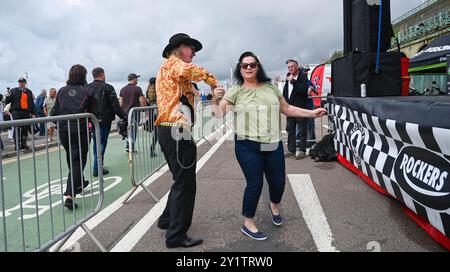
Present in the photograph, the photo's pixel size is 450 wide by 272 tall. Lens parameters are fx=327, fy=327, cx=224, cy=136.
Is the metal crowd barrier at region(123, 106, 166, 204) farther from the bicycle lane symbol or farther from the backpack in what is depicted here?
the backpack

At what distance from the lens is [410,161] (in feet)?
9.88

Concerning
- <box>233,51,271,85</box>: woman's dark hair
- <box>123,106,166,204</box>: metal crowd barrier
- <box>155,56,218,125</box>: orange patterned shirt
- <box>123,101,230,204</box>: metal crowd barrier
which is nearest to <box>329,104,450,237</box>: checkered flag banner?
<box>233,51,271,85</box>: woman's dark hair

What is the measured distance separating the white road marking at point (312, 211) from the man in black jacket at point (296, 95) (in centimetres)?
161

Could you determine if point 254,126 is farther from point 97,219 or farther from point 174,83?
point 97,219

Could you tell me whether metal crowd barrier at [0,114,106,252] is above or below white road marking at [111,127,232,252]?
above

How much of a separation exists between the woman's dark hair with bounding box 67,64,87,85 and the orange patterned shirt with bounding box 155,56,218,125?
216 centimetres

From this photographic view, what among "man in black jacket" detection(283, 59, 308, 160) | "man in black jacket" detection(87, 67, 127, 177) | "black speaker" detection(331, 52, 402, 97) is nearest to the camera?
"black speaker" detection(331, 52, 402, 97)

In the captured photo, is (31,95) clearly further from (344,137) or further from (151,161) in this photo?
(344,137)

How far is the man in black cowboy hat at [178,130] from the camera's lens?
2916mm

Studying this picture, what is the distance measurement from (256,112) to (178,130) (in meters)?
0.76

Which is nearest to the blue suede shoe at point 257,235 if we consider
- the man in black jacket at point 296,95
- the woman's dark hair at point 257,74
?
the woman's dark hair at point 257,74

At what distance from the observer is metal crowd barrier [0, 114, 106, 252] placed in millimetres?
2639

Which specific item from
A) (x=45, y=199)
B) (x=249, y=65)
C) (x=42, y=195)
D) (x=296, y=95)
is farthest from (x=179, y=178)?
(x=296, y=95)
